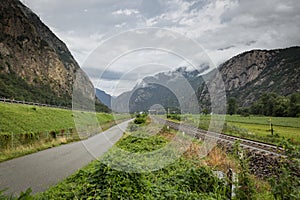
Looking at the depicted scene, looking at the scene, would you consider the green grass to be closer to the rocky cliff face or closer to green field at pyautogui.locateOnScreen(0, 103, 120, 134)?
green field at pyautogui.locateOnScreen(0, 103, 120, 134)

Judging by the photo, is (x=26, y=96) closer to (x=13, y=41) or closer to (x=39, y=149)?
(x=13, y=41)

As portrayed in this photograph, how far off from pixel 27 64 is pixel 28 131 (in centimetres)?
9979

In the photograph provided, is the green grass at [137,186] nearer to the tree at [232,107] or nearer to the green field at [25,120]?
the green field at [25,120]

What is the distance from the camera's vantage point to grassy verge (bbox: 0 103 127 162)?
1800cm

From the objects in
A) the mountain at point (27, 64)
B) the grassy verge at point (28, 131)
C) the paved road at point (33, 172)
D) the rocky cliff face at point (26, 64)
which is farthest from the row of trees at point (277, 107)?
the rocky cliff face at point (26, 64)

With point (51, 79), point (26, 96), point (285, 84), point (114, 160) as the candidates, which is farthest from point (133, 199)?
point (285, 84)

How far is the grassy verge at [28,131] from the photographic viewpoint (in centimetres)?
1800

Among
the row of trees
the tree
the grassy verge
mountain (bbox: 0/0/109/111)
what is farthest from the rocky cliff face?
the row of trees

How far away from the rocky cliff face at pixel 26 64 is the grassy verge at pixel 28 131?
5881 cm

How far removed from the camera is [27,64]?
117750 millimetres

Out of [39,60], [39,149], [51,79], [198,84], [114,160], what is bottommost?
[39,149]


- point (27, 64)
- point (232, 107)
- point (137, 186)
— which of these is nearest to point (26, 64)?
point (27, 64)

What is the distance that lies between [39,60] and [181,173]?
132 metres

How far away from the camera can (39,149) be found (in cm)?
1931
